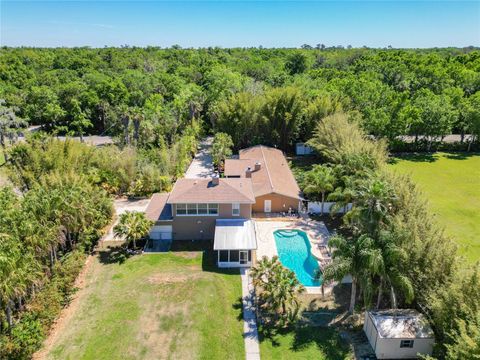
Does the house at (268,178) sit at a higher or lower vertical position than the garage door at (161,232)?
higher

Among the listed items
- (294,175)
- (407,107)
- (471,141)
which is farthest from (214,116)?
(471,141)

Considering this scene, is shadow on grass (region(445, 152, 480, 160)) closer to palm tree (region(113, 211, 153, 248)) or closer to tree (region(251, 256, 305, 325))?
tree (region(251, 256, 305, 325))

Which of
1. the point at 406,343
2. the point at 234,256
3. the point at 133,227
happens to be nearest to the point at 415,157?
the point at 234,256

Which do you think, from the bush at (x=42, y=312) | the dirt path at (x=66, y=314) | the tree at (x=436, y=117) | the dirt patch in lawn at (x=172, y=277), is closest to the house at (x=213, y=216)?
the dirt patch in lawn at (x=172, y=277)

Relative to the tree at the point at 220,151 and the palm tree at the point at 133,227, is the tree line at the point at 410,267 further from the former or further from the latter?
the tree at the point at 220,151

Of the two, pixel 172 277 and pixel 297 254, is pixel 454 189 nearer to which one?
pixel 297 254

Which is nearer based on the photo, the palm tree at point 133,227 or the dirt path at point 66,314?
the dirt path at point 66,314

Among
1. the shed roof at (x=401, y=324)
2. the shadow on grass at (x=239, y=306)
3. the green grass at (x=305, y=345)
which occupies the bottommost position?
the green grass at (x=305, y=345)
